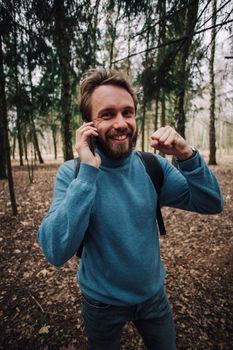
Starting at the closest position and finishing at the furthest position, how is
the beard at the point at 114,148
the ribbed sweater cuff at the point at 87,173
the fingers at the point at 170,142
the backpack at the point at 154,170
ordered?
the ribbed sweater cuff at the point at 87,173 < the fingers at the point at 170,142 < the beard at the point at 114,148 < the backpack at the point at 154,170

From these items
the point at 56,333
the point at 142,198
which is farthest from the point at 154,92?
the point at 56,333

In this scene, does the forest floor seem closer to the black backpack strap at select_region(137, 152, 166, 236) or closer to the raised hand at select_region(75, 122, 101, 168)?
the black backpack strap at select_region(137, 152, 166, 236)

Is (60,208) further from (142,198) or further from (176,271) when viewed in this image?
(176,271)

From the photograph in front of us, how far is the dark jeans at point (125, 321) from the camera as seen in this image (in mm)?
1551

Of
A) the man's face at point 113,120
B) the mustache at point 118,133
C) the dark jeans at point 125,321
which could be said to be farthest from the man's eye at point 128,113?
the dark jeans at point 125,321

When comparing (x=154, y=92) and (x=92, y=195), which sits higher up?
(x=154, y=92)

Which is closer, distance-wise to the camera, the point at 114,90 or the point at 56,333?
the point at 114,90

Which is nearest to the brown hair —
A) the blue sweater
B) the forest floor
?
the blue sweater

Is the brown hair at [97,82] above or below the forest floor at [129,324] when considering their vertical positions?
above

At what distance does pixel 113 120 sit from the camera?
155 cm

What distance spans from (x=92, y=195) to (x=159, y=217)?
2.11 ft

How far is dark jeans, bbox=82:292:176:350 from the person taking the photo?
1551 mm

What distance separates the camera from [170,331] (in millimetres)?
1688

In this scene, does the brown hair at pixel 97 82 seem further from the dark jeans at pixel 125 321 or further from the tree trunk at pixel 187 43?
the tree trunk at pixel 187 43
